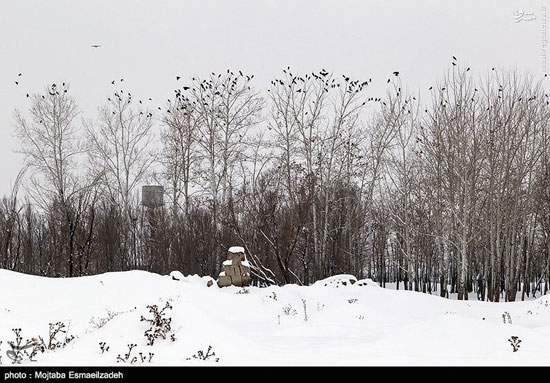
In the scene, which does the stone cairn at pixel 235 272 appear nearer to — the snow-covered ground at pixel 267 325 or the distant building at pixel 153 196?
the snow-covered ground at pixel 267 325

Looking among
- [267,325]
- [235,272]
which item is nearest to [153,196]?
[235,272]

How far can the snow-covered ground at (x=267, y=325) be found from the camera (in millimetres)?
5297

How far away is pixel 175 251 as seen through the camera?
68.1 feet

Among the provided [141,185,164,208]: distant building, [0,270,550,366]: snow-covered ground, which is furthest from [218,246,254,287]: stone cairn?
[141,185,164,208]: distant building

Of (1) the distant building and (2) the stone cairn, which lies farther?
(1) the distant building

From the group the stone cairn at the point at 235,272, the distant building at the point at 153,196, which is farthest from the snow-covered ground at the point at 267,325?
the distant building at the point at 153,196

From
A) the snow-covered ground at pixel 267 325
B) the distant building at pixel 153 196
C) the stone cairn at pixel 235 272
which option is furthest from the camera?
the distant building at pixel 153 196

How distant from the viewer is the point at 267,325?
28.2 feet

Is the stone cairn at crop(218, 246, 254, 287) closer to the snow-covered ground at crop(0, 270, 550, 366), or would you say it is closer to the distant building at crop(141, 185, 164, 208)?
the snow-covered ground at crop(0, 270, 550, 366)

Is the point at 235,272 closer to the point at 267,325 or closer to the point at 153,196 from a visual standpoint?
the point at 267,325

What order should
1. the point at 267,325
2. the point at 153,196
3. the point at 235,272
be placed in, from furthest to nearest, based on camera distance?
the point at 153,196 → the point at 235,272 → the point at 267,325

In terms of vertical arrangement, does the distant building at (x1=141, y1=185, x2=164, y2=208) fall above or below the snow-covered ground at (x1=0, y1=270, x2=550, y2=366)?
above

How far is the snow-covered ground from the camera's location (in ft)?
17.4

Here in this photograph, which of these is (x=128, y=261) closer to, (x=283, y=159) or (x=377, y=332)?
(x=283, y=159)
